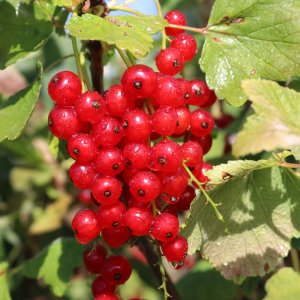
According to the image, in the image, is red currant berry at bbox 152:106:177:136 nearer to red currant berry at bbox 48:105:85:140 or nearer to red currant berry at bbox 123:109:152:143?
red currant berry at bbox 123:109:152:143

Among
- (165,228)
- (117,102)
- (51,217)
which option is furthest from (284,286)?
(51,217)

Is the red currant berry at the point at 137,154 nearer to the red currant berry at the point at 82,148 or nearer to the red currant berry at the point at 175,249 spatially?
the red currant berry at the point at 82,148

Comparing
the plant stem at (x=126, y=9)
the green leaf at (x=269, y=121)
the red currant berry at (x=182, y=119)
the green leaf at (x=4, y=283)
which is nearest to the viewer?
the green leaf at (x=269, y=121)

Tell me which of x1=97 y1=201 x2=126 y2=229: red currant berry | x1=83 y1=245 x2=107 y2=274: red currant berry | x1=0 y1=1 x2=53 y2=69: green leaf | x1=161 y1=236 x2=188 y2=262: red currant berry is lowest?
x1=83 y1=245 x2=107 y2=274: red currant berry

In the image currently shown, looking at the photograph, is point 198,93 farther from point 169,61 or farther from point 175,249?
point 175,249

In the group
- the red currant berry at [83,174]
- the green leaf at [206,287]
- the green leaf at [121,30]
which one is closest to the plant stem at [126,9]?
the green leaf at [121,30]

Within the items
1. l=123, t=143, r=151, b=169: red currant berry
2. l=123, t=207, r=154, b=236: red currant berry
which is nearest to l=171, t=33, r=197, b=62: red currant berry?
l=123, t=143, r=151, b=169: red currant berry
